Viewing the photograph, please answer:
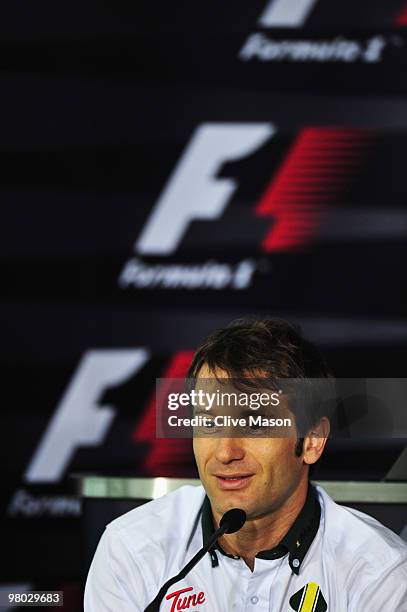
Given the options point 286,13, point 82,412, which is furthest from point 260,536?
point 286,13

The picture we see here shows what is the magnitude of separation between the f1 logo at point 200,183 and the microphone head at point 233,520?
5.49ft

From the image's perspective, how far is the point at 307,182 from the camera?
2.68 metres

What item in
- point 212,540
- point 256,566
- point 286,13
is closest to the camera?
point 212,540

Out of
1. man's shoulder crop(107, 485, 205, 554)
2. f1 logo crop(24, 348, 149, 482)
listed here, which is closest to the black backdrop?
f1 logo crop(24, 348, 149, 482)

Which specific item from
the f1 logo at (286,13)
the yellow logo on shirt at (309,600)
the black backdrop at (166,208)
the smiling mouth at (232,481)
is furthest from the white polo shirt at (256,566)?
the f1 logo at (286,13)

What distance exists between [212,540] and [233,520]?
1.5 inches

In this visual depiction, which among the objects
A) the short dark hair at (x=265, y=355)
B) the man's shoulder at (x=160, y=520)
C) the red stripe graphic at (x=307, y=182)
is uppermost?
the red stripe graphic at (x=307, y=182)

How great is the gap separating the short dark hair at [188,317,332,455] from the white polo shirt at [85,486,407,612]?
0.36ft

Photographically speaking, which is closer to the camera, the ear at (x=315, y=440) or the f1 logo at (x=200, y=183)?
the ear at (x=315, y=440)

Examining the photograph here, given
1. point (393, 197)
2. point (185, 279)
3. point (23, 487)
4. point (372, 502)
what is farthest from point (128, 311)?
point (372, 502)

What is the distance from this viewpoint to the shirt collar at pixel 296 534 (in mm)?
1087

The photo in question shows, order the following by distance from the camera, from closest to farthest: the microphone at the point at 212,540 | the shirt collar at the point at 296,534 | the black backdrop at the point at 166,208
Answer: the microphone at the point at 212,540, the shirt collar at the point at 296,534, the black backdrop at the point at 166,208

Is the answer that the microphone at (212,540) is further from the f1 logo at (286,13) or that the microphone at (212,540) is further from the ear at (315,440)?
the f1 logo at (286,13)

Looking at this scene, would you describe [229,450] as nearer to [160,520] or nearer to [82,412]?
[160,520]
